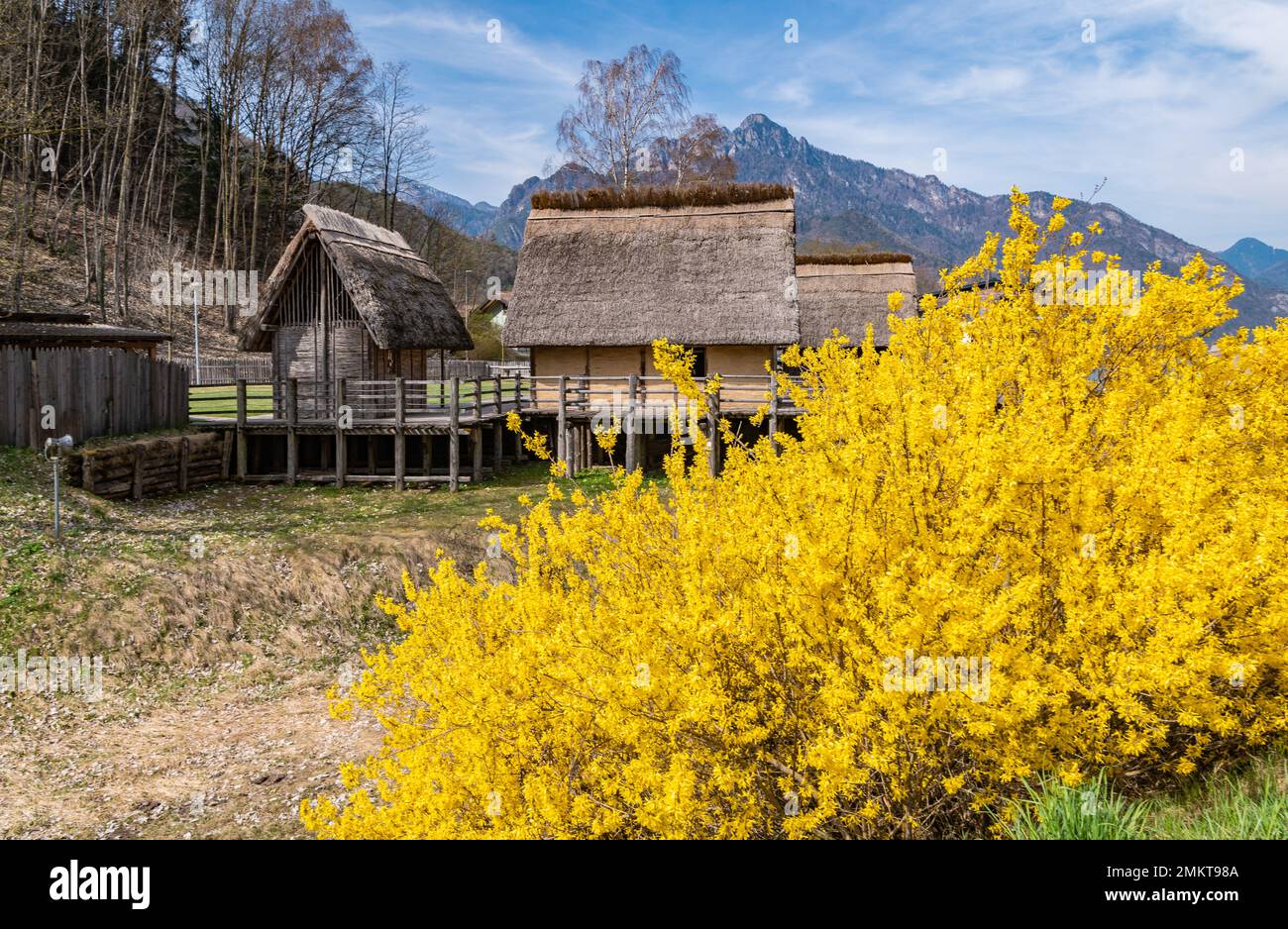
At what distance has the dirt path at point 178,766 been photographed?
8.27m

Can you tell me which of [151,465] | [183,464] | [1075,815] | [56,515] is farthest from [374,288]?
[1075,815]

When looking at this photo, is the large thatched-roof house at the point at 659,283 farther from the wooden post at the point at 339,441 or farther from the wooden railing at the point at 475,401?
the wooden post at the point at 339,441

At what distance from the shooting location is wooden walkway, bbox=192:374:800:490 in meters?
18.4

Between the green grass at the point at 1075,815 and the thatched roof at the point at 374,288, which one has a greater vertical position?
the thatched roof at the point at 374,288

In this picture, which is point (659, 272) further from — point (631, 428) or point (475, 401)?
point (475, 401)

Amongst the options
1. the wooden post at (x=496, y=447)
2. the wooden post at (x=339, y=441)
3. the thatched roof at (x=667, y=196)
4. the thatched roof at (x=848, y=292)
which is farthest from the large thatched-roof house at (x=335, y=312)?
the thatched roof at (x=848, y=292)

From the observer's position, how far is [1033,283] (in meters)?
6.07

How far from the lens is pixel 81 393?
15688mm

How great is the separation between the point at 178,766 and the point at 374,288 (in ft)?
40.5

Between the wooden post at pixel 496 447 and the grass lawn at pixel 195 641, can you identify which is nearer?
the grass lawn at pixel 195 641

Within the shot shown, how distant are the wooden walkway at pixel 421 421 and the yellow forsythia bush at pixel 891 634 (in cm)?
1237

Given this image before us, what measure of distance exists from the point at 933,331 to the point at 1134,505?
2.29 meters

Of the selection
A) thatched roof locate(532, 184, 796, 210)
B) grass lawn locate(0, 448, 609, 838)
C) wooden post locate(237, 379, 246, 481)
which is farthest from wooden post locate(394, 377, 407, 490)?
thatched roof locate(532, 184, 796, 210)
